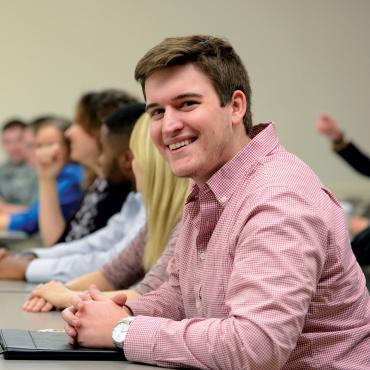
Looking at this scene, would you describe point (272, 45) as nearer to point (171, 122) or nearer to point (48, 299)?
point (48, 299)

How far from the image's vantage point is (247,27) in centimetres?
716

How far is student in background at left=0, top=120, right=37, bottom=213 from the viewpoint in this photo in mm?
7129

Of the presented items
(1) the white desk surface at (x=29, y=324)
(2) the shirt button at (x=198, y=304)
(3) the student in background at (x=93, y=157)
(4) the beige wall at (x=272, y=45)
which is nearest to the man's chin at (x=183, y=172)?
(2) the shirt button at (x=198, y=304)

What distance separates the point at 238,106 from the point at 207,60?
113 mm

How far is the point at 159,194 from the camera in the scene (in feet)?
8.03

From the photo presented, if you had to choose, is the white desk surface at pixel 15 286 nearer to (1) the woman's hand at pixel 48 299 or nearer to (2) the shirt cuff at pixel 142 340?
(1) the woman's hand at pixel 48 299

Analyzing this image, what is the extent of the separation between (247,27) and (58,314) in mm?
5210

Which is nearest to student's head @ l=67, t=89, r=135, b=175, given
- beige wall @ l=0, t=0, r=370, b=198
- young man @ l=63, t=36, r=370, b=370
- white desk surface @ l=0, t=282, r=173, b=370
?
white desk surface @ l=0, t=282, r=173, b=370

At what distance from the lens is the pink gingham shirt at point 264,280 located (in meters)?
1.38

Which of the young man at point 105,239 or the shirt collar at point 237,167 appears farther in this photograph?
the young man at point 105,239

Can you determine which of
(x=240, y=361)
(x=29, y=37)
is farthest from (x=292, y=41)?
(x=240, y=361)

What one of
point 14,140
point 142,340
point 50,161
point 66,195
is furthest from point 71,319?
point 14,140

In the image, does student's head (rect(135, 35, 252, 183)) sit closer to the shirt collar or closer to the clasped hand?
the shirt collar

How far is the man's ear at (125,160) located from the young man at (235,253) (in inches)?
44.3
